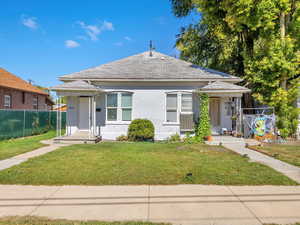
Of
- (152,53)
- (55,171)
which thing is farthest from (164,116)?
(55,171)

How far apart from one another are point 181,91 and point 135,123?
3.53 metres

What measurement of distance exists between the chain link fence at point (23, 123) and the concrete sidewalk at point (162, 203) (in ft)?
30.5

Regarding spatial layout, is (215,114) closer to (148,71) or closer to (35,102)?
(148,71)

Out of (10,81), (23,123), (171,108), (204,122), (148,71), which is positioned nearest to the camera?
(204,122)

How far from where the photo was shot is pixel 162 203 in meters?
3.86

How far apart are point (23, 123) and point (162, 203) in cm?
1370

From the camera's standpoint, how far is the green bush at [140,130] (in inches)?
450

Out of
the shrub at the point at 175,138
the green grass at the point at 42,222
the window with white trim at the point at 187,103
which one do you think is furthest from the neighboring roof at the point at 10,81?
the green grass at the point at 42,222

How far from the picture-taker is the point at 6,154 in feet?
26.4

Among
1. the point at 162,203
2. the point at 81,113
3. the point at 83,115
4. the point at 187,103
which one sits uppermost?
the point at 187,103

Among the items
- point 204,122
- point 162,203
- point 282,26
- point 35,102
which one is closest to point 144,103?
point 204,122

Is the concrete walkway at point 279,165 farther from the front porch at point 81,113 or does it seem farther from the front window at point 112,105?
the front porch at point 81,113

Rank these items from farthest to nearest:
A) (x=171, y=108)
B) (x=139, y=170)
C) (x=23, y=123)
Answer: (x=23, y=123) < (x=171, y=108) < (x=139, y=170)

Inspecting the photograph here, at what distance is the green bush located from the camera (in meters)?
11.4
